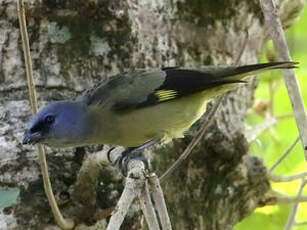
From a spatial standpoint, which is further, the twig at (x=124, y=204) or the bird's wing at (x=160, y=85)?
the bird's wing at (x=160, y=85)

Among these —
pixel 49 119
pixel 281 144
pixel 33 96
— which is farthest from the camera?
pixel 281 144

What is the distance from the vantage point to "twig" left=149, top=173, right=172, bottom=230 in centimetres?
175

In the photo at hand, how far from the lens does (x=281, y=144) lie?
3.91 m

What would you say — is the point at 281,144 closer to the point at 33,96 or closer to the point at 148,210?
the point at 33,96

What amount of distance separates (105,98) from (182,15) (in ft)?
1.80

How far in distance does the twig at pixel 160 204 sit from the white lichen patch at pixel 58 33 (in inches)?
38.8

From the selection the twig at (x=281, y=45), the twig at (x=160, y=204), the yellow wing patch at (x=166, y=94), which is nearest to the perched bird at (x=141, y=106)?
the yellow wing patch at (x=166, y=94)

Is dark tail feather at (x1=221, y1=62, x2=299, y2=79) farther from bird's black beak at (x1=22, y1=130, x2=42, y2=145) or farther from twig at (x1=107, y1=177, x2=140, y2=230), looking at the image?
twig at (x1=107, y1=177, x2=140, y2=230)

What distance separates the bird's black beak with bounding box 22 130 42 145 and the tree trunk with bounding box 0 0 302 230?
0.10 metres

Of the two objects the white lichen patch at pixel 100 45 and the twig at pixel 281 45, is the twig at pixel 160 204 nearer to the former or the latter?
the twig at pixel 281 45

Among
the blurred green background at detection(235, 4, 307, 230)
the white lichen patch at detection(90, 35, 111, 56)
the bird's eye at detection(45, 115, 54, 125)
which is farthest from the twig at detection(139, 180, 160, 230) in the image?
the blurred green background at detection(235, 4, 307, 230)

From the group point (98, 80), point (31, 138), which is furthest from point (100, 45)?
point (31, 138)

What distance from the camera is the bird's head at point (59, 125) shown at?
2.45 meters

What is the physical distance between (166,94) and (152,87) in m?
0.07
